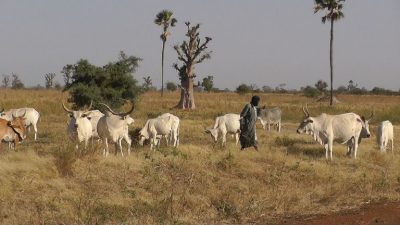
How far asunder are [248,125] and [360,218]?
640 centimetres

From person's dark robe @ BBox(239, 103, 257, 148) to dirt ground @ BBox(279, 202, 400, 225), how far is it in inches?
219

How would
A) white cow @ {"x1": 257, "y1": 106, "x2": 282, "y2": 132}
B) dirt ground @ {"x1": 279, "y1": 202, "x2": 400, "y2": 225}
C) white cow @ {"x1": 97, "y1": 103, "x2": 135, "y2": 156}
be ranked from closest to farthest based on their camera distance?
1. dirt ground @ {"x1": 279, "y1": 202, "x2": 400, "y2": 225}
2. white cow @ {"x1": 97, "y1": 103, "x2": 135, "y2": 156}
3. white cow @ {"x1": 257, "y1": 106, "x2": 282, "y2": 132}

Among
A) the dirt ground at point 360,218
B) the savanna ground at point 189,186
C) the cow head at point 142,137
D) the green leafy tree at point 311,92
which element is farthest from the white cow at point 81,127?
the green leafy tree at point 311,92

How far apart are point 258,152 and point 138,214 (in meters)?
6.30

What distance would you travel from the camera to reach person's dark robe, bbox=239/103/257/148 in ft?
50.9

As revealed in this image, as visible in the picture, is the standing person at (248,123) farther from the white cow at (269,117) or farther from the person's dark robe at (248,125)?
the white cow at (269,117)

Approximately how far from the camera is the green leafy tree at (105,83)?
88.6 feet

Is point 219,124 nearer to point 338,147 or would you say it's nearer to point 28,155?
point 338,147

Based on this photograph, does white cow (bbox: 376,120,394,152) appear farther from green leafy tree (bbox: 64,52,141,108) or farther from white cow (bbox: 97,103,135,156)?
green leafy tree (bbox: 64,52,141,108)

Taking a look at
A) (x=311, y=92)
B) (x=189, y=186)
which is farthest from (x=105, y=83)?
(x=311, y=92)

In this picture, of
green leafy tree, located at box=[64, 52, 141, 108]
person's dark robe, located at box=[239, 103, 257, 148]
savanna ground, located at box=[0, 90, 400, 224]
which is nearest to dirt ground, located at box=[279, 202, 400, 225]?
savanna ground, located at box=[0, 90, 400, 224]

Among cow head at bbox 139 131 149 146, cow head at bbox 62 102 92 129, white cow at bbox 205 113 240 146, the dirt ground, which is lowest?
the dirt ground

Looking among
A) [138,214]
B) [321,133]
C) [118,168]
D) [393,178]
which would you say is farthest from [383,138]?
[138,214]

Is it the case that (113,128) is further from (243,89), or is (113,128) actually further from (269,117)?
(243,89)
